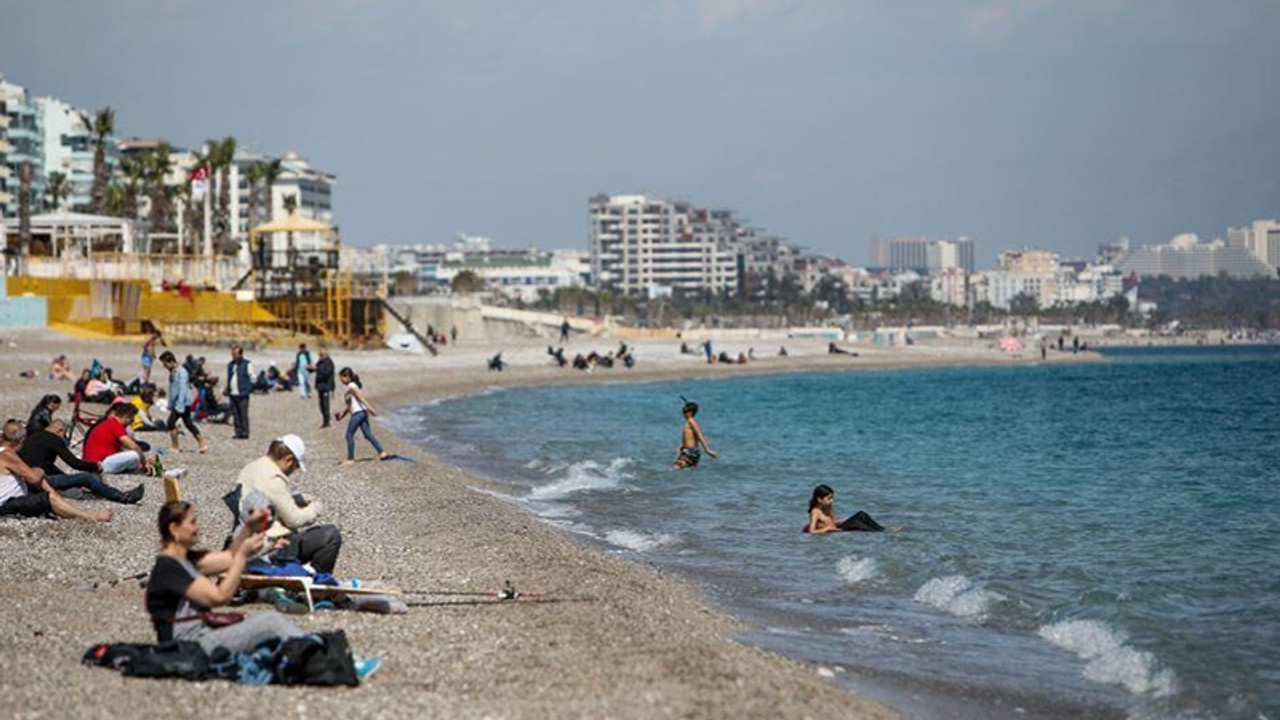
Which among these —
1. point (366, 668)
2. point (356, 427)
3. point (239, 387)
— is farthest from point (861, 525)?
point (239, 387)

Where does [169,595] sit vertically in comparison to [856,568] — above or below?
above

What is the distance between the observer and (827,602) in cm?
1297

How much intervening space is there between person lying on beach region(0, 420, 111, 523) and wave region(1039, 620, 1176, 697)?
324 inches

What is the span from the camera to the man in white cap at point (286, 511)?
10.9 meters

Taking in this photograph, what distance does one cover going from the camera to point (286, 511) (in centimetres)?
1095

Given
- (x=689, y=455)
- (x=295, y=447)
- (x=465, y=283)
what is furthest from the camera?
(x=465, y=283)

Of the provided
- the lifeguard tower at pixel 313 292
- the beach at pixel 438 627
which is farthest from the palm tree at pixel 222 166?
the beach at pixel 438 627

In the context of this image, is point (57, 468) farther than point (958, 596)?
Yes

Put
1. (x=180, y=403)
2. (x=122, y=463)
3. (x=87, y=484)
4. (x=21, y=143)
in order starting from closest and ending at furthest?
(x=87, y=484) < (x=122, y=463) < (x=180, y=403) < (x=21, y=143)

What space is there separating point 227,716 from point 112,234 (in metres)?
57.7

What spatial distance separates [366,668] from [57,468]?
763 cm

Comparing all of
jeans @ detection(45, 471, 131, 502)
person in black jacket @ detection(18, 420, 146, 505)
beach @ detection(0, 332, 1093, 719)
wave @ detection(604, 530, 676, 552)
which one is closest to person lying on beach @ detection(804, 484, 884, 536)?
wave @ detection(604, 530, 676, 552)

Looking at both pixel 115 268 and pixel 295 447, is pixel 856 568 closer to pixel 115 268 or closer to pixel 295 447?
pixel 295 447

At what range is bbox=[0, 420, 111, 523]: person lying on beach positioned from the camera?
13.6 metres
